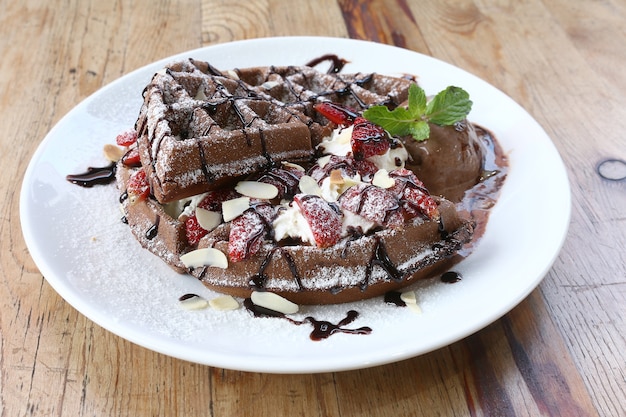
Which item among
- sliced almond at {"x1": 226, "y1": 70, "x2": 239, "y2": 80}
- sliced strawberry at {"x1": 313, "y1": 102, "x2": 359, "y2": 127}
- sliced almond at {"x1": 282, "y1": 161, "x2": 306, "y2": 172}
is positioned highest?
sliced almond at {"x1": 282, "y1": 161, "x2": 306, "y2": 172}

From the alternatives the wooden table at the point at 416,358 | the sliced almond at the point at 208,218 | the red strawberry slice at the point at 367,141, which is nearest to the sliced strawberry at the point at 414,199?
the red strawberry slice at the point at 367,141

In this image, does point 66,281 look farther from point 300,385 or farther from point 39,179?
point 300,385

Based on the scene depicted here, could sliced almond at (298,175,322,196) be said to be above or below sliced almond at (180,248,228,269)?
above

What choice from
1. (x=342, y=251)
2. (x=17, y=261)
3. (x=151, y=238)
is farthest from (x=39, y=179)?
(x=342, y=251)

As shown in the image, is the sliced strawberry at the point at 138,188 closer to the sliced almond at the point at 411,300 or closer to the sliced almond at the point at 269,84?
the sliced almond at the point at 269,84

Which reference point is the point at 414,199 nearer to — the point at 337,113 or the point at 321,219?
the point at 321,219

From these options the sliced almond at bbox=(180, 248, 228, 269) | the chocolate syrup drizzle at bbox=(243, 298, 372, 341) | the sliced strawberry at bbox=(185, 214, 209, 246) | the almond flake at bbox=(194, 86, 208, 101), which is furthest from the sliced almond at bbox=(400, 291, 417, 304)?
the almond flake at bbox=(194, 86, 208, 101)

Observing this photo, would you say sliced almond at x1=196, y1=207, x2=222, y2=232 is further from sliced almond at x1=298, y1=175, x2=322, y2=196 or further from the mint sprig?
the mint sprig
